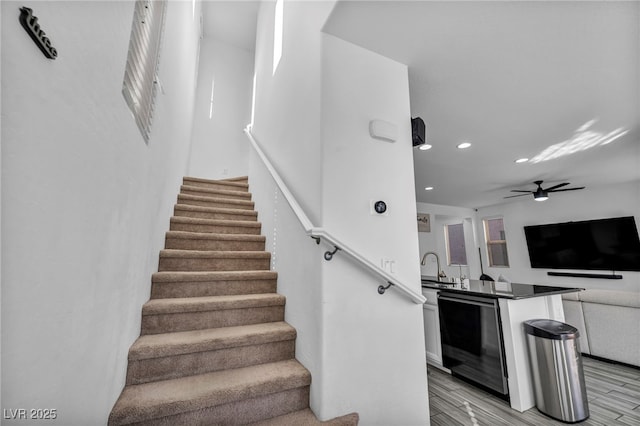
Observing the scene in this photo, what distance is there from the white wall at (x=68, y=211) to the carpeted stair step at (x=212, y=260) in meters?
0.78

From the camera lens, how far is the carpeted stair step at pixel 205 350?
142 cm

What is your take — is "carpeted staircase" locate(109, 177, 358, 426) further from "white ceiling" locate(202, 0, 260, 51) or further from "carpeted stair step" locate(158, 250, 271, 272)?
"white ceiling" locate(202, 0, 260, 51)

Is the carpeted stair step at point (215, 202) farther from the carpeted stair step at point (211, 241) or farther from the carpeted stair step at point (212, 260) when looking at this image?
the carpeted stair step at point (212, 260)

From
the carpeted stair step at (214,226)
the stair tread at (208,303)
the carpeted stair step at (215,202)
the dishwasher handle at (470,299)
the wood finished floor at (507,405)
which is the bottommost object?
the wood finished floor at (507,405)

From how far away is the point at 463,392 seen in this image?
2.55 m

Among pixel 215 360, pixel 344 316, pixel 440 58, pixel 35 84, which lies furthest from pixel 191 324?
pixel 440 58

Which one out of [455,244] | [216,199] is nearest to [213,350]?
[216,199]

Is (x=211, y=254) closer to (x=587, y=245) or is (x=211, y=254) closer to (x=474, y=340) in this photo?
(x=474, y=340)

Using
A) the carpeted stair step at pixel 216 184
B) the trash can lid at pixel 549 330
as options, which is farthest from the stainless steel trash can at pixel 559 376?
the carpeted stair step at pixel 216 184

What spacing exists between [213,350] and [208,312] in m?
0.30

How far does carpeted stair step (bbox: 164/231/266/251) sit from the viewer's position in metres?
2.39

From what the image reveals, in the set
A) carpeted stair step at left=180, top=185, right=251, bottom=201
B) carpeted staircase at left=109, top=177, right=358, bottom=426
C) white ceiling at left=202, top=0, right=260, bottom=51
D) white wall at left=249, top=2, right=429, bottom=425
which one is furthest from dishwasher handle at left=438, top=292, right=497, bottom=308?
white ceiling at left=202, top=0, right=260, bottom=51

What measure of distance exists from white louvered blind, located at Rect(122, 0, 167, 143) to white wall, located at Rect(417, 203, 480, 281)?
6201 millimetres

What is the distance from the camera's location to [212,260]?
226cm
